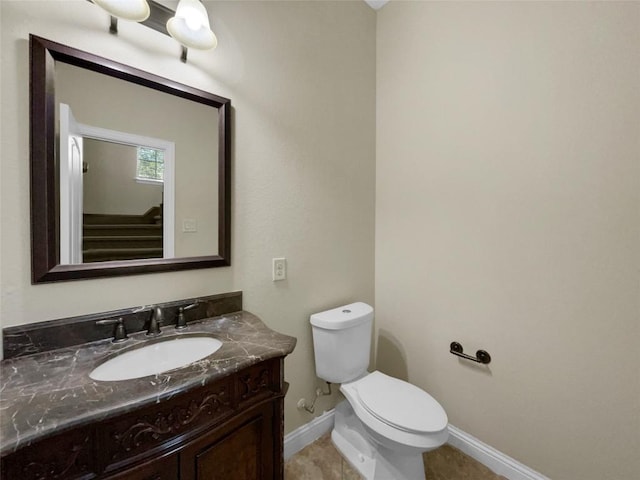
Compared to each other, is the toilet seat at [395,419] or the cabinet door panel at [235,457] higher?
the cabinet door panel at [235,457]

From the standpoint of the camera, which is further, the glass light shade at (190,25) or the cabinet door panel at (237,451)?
the glass light shade at (190,25)

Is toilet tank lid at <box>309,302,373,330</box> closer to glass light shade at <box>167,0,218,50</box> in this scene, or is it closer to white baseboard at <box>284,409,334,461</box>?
white baseboard at <box>284,409,334,461</box>

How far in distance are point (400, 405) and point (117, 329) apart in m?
1.24

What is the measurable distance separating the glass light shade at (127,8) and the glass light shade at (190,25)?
95mm

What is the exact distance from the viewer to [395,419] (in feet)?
3.97

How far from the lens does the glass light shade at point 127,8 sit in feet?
2.89

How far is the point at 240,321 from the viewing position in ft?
3.96

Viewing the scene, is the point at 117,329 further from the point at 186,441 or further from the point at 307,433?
the point at 307,433

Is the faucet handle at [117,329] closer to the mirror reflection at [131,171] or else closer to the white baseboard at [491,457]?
the mirror reflection at [131,171]

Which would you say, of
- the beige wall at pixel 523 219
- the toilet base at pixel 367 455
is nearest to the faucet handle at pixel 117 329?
the toilet base at pixel 367 455

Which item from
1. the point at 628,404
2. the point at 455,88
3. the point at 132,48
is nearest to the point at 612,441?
the point at 628,404

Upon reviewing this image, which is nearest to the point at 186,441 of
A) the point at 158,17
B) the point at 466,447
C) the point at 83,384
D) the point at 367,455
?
the point at 83,384

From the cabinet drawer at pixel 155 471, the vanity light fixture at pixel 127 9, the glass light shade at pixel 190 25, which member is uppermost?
the glass light shade at pixel 190 25

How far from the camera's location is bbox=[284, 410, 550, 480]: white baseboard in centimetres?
A: 137
